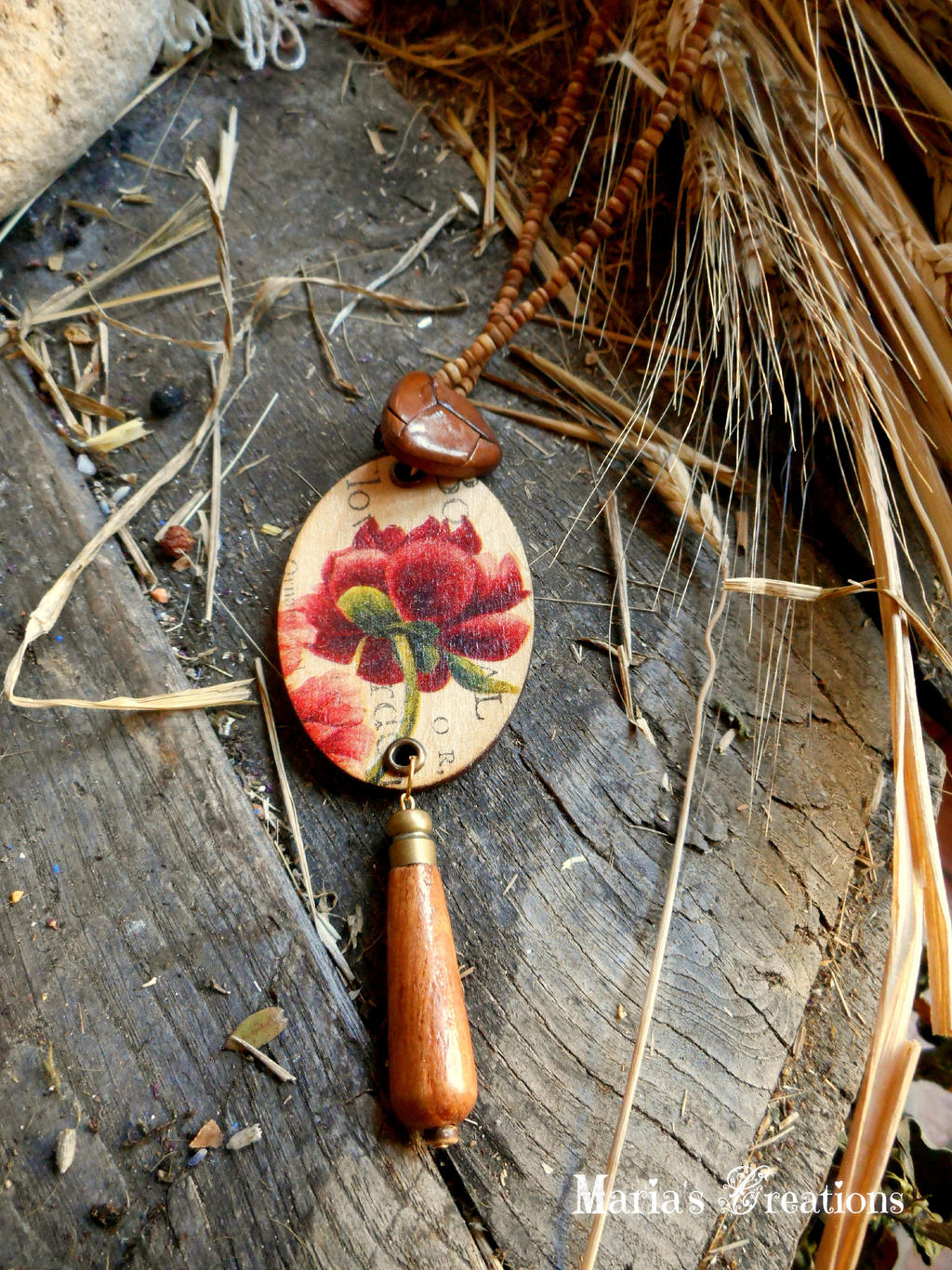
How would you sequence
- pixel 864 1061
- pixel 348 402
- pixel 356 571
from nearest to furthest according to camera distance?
pixel 864 1061 → pixel 356 571 → pixel 348 402

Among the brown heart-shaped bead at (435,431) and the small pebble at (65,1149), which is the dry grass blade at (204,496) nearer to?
the brown heart-shaped bead at (435,431)

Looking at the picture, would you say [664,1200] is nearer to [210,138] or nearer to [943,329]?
[943,329]

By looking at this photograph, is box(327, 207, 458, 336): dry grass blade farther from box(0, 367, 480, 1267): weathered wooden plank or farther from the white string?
box(0, 367, 480, 1267): weathered wooden plank

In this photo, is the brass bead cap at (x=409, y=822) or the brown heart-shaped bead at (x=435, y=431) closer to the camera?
the brass bead cap at (x=409, y=822)

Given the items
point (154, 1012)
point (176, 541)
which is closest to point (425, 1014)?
point (154, 1012)

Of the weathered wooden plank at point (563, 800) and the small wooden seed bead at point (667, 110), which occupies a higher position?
the small wooden seed bead at point (667, 110)

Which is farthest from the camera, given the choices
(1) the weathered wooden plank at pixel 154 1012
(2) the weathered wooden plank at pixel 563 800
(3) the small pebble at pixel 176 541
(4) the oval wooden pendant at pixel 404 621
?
(3) the small pebble at pixel 176 541

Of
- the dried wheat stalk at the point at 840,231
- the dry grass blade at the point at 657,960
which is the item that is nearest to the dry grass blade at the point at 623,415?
the dried wheat stalk at the point at 840,231

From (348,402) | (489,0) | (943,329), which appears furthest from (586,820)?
(489,0)
